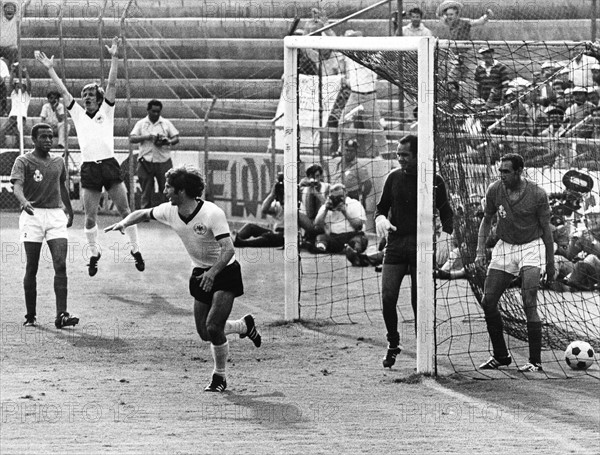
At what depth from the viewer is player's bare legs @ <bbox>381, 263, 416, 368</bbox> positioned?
1035 cm

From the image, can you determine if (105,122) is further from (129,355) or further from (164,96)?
(164,96)

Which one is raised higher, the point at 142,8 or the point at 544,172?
the point at 142,8

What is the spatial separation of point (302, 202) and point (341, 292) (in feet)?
10.3

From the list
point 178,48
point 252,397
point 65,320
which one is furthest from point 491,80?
point 178,48

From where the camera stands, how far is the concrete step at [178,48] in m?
22.6

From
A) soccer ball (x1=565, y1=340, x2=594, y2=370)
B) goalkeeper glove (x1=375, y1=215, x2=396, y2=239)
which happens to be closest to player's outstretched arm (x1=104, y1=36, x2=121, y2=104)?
goalkeeper glove (x1=375, y1=215, x2=396, y2=239)

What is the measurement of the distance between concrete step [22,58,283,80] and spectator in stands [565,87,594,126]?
800cm

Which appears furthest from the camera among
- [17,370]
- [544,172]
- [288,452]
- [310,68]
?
[310,68]

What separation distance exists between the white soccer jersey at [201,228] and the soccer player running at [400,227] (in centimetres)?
160

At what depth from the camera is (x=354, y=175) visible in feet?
58.4

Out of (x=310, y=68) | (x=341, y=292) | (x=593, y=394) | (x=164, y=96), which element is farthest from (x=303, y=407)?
(x=164, y=96)

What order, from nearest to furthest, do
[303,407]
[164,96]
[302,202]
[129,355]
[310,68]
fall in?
[303,407]
[129,355]
[302,202]
[310,68]
[164,96]

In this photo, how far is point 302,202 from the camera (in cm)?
1733

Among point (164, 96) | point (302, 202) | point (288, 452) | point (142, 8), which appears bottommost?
point (288, 452)
